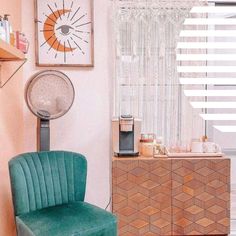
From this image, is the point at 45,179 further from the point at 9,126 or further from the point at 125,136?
the point at 125,136

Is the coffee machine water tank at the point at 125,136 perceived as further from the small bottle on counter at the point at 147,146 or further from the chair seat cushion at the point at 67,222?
the chair seat cushion at the point at 67,222

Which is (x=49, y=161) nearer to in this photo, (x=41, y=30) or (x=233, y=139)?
(x=41, y=30)

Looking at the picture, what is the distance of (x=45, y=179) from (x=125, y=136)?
2.43 ft

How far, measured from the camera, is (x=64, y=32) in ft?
9.87

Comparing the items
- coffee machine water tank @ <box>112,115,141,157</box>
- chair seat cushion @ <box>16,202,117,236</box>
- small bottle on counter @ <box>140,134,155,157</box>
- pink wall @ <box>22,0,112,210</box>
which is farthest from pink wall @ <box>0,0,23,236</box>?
small bottle on counter @ <box>140,134,155,157</box>

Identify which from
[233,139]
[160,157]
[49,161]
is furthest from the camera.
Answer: [233,139]

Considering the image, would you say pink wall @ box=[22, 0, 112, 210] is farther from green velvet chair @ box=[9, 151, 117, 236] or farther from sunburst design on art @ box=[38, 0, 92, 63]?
green velvet chair @ box=[9, 151, 117, 236]

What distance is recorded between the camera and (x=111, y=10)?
299cm

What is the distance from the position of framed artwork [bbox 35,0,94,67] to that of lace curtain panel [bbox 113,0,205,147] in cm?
26

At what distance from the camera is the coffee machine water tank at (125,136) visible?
278 centimetres

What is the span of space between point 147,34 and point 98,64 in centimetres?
51

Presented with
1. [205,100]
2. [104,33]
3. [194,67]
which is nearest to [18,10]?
[104,33]

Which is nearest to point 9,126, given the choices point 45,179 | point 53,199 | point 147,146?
point 45,179

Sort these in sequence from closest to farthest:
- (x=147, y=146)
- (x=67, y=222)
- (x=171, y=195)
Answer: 1. (x=67, y=222)
2. (x=171, y=195)
3. (x=147, y=146)
